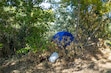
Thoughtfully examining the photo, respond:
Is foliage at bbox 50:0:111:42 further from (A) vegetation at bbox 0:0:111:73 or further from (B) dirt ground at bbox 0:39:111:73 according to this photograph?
(B) dirt ground at bbox 0:39:111:73

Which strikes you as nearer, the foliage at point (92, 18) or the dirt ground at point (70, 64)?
the dirt ground at point (70, 64)

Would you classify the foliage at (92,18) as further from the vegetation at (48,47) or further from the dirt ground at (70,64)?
the dirt ground at (70,64)

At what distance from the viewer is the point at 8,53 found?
9219mm

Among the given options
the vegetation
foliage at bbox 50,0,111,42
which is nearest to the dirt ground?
the vegetation

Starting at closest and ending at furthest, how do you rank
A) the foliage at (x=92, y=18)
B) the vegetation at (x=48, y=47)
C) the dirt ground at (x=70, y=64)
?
1. the dirt ground at (x=70, y=64)
2. the vegetation at (x=48, y=47)
3. the foliage at (x=92, y=18)

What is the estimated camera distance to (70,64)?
239 inches

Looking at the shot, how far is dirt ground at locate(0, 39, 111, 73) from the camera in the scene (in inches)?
224

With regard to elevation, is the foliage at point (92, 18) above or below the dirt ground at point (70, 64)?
above

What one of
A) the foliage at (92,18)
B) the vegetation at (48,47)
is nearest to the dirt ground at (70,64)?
the vegetation at (48,47)

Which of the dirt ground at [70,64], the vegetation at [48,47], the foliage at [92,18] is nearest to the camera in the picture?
the dirt ground at [70,64]

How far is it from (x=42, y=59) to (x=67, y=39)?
1.12m

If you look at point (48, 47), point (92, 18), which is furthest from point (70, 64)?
point (92, 18)

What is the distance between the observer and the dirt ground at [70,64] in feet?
18.7

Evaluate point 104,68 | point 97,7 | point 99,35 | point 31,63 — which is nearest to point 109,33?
point 99,35
